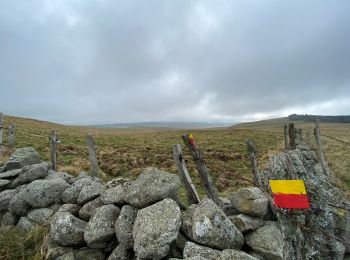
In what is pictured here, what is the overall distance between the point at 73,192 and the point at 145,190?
2.51 meters

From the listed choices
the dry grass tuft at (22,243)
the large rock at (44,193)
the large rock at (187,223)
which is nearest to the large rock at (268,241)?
the large rock at (187,223)

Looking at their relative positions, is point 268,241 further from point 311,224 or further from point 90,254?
point 90,254

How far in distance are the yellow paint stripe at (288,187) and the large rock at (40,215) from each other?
525 cm

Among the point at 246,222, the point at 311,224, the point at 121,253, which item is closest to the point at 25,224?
the point at 121,253

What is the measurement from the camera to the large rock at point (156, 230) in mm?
4406

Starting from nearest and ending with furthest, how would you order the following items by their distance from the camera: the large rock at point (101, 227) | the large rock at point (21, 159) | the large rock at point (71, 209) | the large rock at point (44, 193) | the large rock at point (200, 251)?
the large rock at point (200, 251) → the large rock at point (101, 227) → the large rock at point (71, 209) → the large rock at point (44, 193) → the large rock at point (21, 159)

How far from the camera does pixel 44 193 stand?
707 cm

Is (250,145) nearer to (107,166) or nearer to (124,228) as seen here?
(124,228)

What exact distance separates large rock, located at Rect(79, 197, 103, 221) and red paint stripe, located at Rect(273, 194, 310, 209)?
12.3 feet

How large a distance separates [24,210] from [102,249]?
9.91 feet

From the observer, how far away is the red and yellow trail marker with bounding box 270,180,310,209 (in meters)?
4.94

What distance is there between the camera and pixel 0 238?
19.6ft

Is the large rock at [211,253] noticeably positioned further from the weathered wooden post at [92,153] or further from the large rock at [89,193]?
the weathered wooden post at [92,153]

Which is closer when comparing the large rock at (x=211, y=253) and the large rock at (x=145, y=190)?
the large rock at (x=211, y=253)
